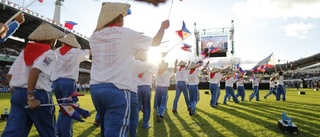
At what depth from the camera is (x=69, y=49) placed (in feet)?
17.6

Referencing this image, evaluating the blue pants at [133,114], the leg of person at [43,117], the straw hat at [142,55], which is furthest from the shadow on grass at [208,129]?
the leg of person at [43,117]

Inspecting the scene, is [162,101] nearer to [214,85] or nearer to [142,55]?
[142,55]

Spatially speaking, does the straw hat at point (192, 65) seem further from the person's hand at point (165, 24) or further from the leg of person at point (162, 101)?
the person's hand at point (165, 24)

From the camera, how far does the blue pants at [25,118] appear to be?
11.1ft

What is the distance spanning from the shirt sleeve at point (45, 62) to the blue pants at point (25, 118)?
334mm

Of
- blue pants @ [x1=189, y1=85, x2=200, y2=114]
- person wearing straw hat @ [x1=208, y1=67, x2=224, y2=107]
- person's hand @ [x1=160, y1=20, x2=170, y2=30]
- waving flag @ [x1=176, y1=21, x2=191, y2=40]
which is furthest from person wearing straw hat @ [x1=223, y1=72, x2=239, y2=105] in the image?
person's hand @ [x1=160, y1=20, x2=170, y2=30]

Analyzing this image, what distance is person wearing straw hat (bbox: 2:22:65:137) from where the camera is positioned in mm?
3353

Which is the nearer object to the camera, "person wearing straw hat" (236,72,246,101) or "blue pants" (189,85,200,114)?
"blue pants" (189,85,200,114)

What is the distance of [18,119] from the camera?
341 cm

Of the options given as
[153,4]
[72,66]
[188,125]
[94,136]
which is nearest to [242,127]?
[188,125]

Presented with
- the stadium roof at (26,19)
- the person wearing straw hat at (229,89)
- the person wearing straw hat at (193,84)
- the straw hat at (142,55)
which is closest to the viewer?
the straw hat at (142,55)

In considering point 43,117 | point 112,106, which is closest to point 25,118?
point 43,117

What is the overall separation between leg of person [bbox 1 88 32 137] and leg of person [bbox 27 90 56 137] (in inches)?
4.2

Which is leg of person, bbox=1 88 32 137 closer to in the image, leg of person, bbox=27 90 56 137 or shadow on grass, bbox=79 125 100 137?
leg of person, bbox=27 90 56 137
